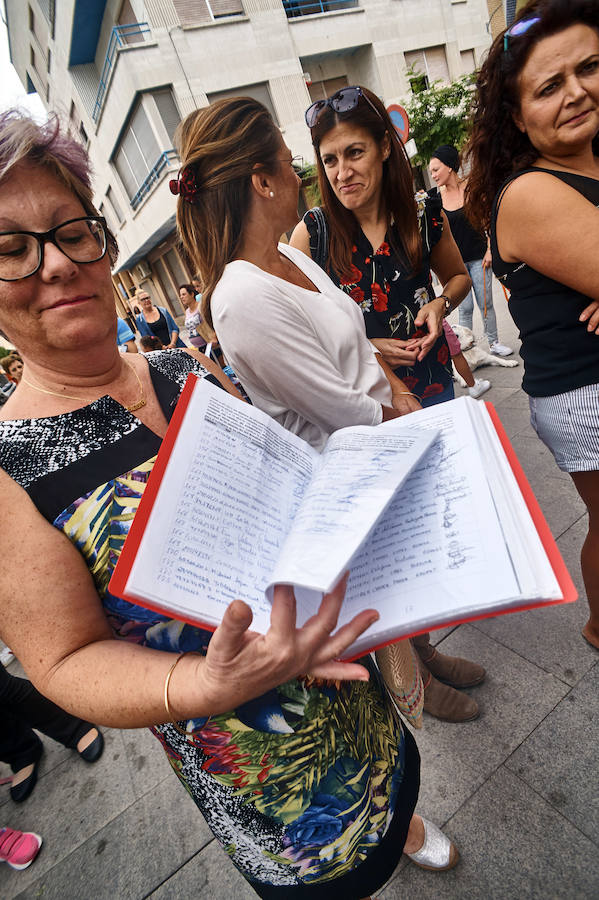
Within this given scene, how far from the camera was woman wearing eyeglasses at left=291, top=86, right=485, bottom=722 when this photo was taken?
196 cm

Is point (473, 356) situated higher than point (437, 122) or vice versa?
point (437, 122)

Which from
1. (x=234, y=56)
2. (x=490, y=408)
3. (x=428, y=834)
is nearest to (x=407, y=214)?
(x=490, y=408)

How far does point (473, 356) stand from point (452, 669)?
149 inches

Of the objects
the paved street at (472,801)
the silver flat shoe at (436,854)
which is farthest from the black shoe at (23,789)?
the silver flat shoe at (436,854)

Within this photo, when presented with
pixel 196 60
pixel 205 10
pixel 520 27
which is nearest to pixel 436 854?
pixel 520 27

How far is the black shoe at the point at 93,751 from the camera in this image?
239cm

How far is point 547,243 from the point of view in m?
1.32

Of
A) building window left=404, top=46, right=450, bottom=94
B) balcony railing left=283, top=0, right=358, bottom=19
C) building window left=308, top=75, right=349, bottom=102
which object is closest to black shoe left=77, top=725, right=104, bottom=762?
building window left=308, top=75, right=349, bottom=102

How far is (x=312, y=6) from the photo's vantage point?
1588 cm

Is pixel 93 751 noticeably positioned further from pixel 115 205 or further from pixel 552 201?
pixel 115 205

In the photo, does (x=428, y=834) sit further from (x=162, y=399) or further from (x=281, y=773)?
(x=162, y=399)

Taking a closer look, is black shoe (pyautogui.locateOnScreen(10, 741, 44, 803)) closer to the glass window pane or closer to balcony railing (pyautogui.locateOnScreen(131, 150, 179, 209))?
balcony railing (pyautogui.locateOnScreen(131, 150, 179, 209))

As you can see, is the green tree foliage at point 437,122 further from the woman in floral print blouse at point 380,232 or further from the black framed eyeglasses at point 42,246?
the black framed eyeglasses at point 42,246

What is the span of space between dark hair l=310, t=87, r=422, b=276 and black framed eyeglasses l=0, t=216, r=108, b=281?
1379mm
